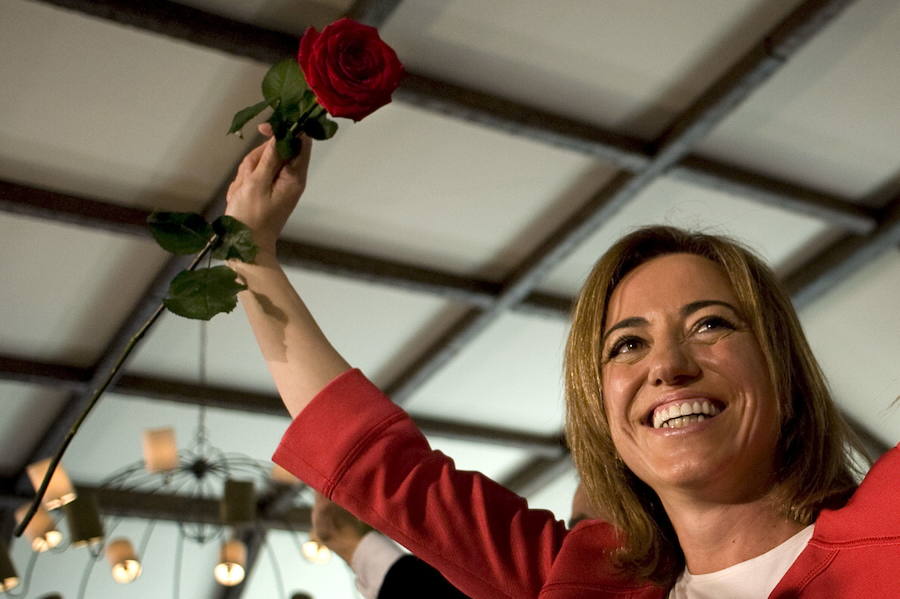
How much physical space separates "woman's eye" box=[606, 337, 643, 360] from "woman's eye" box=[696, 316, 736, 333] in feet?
0.22

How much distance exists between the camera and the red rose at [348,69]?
45.9 inches

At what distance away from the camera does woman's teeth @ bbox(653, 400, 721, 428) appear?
1.20 m

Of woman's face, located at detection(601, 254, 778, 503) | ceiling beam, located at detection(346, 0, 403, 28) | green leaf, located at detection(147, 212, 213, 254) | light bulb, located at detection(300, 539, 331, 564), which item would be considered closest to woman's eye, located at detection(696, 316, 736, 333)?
woman's face, located at detection(601, 254, 778, 503)

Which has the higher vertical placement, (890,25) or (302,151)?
(890,25)

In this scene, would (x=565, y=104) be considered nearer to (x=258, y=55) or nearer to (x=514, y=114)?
(x=514, y=114)

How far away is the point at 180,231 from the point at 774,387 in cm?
59

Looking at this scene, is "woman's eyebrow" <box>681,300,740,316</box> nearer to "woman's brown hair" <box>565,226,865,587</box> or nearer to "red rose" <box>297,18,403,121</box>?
"woman's brown hair" <box>565,226,865,587</box>

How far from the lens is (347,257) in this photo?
684 cm

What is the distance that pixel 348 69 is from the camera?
117 cm

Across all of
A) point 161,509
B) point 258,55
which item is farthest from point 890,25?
point 161,509

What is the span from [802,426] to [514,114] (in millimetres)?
4588

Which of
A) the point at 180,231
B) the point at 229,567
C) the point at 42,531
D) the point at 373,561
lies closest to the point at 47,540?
the point at 42,531

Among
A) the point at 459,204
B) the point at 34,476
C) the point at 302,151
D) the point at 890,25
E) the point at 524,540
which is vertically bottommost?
the point at 524,540

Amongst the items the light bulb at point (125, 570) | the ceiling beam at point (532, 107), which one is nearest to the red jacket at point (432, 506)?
the ceiling beam at point (532, 107)
